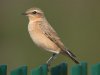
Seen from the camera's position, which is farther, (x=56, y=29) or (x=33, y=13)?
(x=56, y=29)

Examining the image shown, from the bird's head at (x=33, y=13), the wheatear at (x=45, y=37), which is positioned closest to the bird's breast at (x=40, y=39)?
the wheatear at (x=45, y=37)

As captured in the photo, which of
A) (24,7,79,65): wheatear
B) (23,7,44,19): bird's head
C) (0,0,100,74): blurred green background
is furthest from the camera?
(0,0,100,74): blurred green background

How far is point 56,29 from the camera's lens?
1000cm

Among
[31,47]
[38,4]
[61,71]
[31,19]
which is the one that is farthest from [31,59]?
[61,71]

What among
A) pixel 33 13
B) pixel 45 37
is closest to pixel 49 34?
pixel 45 37

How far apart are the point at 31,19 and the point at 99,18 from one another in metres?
3.39

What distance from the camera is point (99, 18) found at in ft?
35.9

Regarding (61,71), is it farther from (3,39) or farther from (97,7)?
(97,7)

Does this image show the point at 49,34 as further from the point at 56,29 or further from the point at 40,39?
the point at 56,29

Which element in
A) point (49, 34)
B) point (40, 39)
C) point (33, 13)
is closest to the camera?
point (40, 39)

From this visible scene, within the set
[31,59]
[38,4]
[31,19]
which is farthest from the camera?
[38,4]

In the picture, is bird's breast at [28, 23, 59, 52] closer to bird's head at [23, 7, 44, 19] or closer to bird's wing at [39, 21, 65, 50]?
bird's wing at [39, 21, 65, 50]

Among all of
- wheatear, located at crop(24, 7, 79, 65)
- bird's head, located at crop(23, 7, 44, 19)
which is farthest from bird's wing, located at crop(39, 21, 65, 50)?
bird's head, located at crop(23, 7, 44, 19)

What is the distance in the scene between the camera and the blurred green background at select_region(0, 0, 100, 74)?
9695mm
